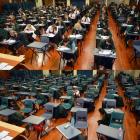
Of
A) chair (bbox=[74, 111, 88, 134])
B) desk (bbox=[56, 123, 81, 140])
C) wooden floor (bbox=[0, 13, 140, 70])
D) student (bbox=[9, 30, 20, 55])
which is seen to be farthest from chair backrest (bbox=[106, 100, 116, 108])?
student (bbox=[9, 30, 20, 55])

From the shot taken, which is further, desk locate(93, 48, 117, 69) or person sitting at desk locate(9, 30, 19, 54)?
person sitting at desk locate(9, 30, 19, 54)

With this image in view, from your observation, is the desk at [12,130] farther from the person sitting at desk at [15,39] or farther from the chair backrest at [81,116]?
the person sitting at desk at [15,39]

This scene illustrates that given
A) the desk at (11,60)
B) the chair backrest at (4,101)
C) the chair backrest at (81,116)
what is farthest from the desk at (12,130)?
the chair backrest at (4,101)

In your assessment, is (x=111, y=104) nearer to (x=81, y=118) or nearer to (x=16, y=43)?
(x=81, y=118)

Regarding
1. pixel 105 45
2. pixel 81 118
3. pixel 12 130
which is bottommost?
pixel 81 118

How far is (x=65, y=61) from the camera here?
8969 millimetres

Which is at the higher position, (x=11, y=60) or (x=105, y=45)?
(x=11, y=60)

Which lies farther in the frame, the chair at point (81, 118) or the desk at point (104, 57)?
the desk at point (104, 57)

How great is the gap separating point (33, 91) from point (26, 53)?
7.10 ft

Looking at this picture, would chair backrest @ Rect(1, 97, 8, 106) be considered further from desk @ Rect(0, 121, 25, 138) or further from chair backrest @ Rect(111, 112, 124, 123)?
chair backrest @ Rect(111, 112, 124, 123)

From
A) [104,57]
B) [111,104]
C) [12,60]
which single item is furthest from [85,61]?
[12,60]

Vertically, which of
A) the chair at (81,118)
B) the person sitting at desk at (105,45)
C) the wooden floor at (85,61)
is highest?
the person sitting at desk at (105,45)

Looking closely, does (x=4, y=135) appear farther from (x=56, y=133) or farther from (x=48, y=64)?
(x=48, y=64)

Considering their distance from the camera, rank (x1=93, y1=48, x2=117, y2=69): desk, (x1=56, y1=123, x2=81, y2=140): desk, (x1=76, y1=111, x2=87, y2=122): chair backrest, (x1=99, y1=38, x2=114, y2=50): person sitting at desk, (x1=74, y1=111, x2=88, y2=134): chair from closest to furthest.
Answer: (x1=56, y1=123, x2=81, y2=140): desk
(x1=74, y1=111, x2=88, y2=134): chair
(x1=76, y1=111, x2=87, y2=122): chair backrest
(x1=93, y1=48, x2=117, y2=69): desk
(x1=99, y1=38, x2=114, y2=50): person sitting at desk
